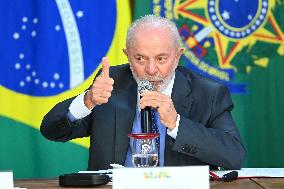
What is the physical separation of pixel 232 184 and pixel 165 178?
0.51 metres

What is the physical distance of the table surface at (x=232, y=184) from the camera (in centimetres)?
195

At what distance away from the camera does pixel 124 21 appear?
3.84m

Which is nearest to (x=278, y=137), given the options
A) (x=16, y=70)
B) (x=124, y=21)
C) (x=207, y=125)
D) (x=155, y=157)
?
(x=124, y=21)

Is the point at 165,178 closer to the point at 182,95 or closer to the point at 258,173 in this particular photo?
the point at 258,173

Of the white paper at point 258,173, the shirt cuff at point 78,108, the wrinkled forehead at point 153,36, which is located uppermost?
the wrinkled forehead at point 153,36

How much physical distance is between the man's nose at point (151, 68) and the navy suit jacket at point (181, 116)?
0.59ft

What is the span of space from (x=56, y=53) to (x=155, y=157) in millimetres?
2009

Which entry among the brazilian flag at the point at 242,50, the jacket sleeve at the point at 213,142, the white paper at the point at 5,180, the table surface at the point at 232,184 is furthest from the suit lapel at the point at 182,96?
the brazilian flag at the point at 242,50

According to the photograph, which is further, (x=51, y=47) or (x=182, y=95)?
(x=51, y=47)

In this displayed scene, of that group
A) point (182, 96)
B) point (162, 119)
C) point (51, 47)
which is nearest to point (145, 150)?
point (162, 119)

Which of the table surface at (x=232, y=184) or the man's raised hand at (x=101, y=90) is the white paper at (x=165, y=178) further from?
the man's raised hand at (x=101, y=90)

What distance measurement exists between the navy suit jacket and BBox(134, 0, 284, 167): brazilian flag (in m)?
1.16

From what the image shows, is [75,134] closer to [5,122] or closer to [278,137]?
[5,122]

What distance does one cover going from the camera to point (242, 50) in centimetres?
387
